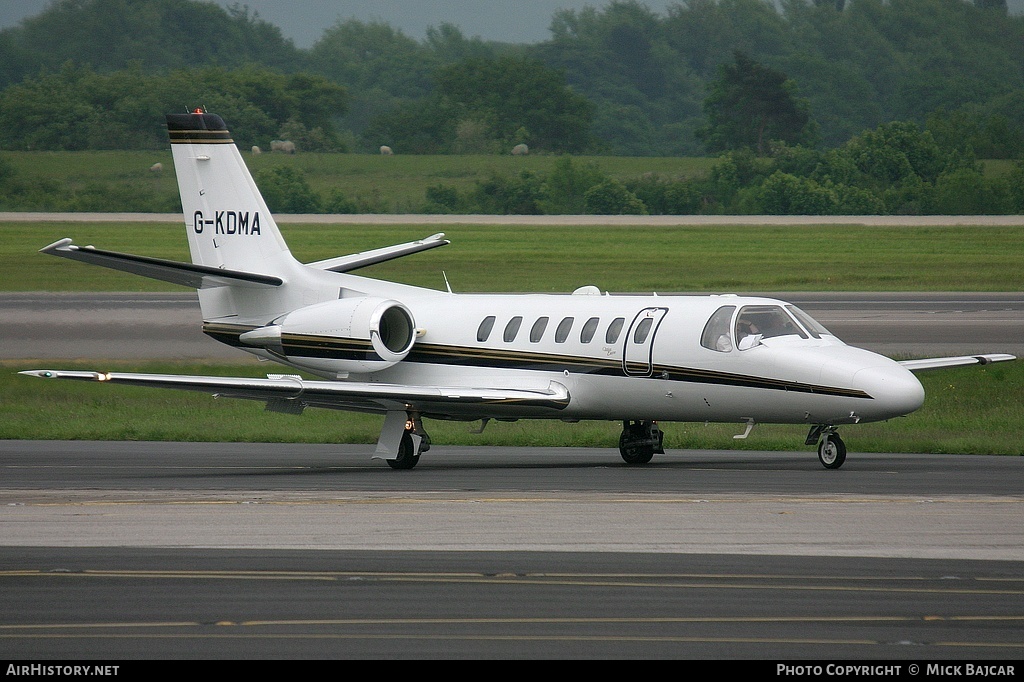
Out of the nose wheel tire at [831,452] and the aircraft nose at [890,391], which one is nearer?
the aircraft nose at [890,391]

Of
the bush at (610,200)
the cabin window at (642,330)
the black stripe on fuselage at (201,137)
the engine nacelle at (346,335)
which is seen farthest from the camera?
the bush at (610,200)

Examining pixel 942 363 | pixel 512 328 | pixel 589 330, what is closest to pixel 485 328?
pixel 512 328

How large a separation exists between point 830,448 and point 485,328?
5.72 meters

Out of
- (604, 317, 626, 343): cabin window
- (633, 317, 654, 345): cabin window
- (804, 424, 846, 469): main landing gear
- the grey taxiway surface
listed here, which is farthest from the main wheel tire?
(804, 424, 846, 469): main landing gear

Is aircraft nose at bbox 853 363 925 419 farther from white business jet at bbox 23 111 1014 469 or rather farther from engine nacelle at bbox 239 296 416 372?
engine nacelle at bbox 239 296 416 372

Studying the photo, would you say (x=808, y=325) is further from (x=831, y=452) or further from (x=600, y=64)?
(x=600, y=64)

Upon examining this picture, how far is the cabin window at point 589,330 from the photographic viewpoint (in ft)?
72.3

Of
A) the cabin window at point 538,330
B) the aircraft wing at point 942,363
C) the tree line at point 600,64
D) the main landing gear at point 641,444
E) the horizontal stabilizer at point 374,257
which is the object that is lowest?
the main landing gear at point 641,444

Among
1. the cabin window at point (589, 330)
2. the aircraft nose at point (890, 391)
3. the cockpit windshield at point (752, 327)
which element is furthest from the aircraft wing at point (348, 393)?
the aircraft nose at point (890, 391)

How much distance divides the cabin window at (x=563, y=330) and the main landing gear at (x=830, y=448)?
399 cm

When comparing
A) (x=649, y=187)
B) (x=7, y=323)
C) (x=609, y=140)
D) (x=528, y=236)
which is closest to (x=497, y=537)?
(x=7, y=323)

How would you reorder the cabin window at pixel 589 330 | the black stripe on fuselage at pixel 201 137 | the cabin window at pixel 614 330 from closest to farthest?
the cabin window at pixel 614 330
the cabin window at pixel 589 330
the black stripe on fuselage at pixel 201 137

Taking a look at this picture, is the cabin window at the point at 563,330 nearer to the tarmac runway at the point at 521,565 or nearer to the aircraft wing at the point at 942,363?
the tarmac runway at the point at 521,565

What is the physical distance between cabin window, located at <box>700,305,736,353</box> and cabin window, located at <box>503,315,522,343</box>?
3.20m
